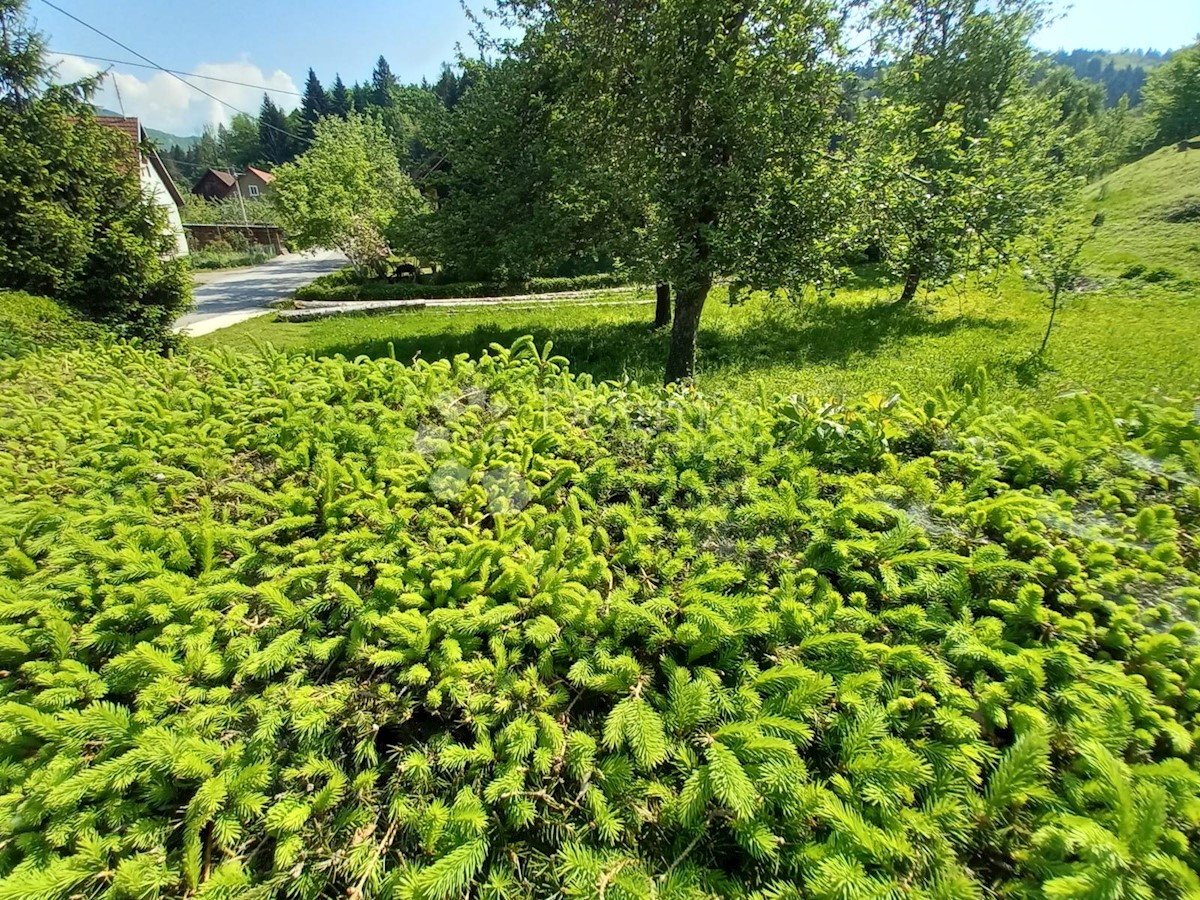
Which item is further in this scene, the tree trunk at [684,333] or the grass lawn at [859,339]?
the tree trunk at [684,333]

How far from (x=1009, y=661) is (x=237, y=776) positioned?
6.65 feet

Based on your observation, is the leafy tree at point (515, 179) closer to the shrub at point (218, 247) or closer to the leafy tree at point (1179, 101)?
the shrub at point (218, 247)

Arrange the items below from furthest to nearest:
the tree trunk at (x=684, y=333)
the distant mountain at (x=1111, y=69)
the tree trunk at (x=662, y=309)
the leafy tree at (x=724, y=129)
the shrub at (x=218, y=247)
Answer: the distant mountain at (x=1111, y=69)
the shrub at (x=218, y=247)
the tree trunk at (x=662, y=309)
the tree trunk at (x=684, y=333)
the leafy tree at (x=724, y=129)

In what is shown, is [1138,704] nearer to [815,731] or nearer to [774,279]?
[815,731]

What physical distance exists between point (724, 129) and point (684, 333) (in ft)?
10.4

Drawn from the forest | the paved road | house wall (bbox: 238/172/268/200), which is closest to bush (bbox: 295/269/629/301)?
the paved road

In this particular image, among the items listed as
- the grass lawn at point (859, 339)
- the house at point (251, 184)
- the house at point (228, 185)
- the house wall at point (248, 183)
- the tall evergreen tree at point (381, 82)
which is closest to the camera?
the grass lawn at point (859, 339)

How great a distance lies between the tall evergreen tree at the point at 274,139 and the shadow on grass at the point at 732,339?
8382cm

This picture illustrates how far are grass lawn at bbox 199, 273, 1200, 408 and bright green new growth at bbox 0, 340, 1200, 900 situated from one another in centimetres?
463

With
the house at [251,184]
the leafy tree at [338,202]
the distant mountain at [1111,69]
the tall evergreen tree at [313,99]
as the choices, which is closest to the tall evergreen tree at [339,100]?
the tall evergreen tree at [313,99]

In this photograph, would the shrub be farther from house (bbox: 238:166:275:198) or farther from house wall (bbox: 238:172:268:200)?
house wall (bbox: 238:172:268:200)

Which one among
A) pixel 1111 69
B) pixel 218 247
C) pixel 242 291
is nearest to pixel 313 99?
pixel 218 247

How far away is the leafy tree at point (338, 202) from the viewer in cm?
2356

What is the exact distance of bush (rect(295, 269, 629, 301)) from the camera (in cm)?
2278
